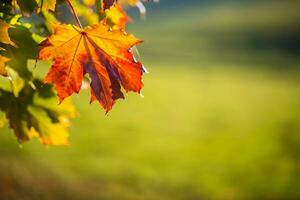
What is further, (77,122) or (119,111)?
(119,111)

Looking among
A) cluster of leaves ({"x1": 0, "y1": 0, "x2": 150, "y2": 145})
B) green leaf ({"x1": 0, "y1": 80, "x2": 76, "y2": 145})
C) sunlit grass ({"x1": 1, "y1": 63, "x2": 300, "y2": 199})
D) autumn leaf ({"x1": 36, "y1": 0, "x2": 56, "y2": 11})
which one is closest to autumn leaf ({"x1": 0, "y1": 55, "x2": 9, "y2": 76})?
cluster of leaves ({"x1": 0, "y1": 0, "x2": 150, "y2": 145})

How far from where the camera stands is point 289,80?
9.93 m

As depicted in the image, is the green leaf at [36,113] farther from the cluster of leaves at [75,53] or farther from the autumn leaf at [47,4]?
the autumn leaf at [47,4]

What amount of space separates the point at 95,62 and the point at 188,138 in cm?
570

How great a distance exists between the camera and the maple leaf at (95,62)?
0.95 metres

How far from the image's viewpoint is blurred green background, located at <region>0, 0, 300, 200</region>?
15.6 feet

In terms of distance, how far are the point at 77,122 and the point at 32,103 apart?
5.61 m

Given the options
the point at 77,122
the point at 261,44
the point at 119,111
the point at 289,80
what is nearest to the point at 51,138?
the point at 77,122

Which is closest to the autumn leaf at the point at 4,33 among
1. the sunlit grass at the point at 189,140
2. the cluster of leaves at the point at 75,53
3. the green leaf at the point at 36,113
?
the cluster of leaves at the point at 75,53

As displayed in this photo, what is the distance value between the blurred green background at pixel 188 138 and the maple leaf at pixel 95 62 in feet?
10.2

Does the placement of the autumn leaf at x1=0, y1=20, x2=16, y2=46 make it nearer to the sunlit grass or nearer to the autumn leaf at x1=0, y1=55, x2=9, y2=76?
the autumn leaf at x1=0, y1=55, x2=9, y2=76

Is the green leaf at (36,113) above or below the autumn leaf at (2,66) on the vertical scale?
above

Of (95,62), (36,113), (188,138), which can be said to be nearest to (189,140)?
(188,138)

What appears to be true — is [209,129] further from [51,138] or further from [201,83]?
[51,138]
